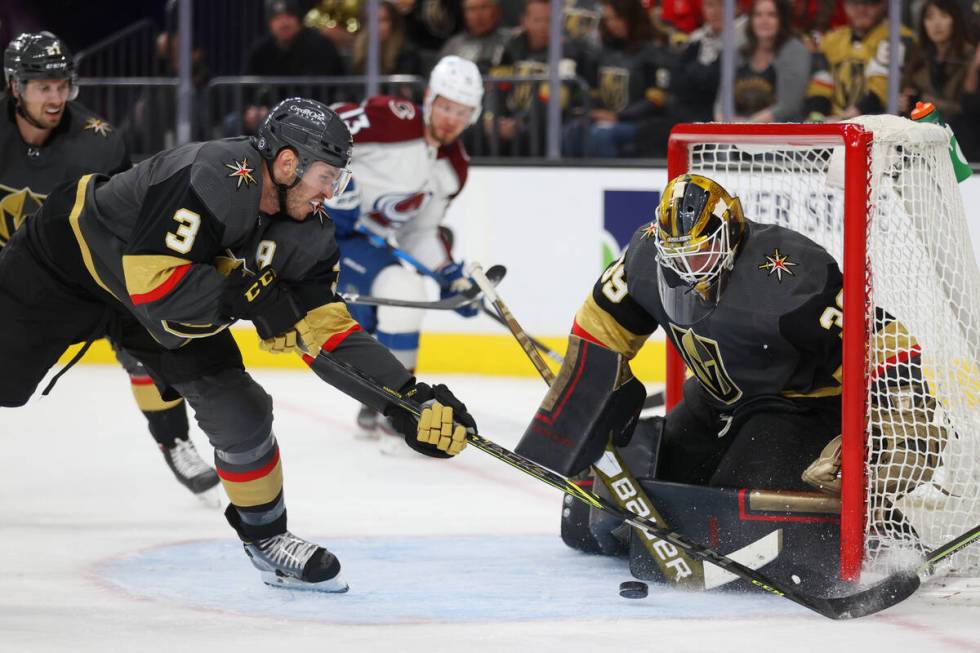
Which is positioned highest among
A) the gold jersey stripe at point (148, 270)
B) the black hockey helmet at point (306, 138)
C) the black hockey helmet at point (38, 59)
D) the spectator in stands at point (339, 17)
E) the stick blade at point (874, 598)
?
the spectator in stands at point (339, 17)

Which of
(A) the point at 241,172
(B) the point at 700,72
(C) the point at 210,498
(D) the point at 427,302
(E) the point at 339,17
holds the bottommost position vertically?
(C) the point at 210,498

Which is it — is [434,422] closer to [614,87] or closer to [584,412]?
[584,412]

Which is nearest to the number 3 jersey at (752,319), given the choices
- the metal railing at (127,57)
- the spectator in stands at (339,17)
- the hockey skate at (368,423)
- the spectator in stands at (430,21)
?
the hockey skate at (368,423)

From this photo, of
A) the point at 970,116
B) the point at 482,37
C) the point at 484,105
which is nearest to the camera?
the point at 970,116

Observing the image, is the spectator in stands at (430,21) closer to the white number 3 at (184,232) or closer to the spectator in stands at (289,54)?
the spectator in stands at (289,54)

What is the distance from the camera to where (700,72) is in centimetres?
598

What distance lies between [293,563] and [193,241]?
0.67 meters

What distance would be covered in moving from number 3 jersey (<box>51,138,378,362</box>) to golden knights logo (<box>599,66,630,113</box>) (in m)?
3.37

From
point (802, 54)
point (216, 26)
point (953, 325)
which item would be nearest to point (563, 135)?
point (802, 54)

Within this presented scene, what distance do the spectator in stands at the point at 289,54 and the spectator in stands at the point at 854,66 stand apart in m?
2.07

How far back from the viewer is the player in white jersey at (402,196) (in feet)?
15.3

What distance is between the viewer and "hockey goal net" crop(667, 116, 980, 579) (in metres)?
2.78

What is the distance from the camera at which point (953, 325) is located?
3.06m

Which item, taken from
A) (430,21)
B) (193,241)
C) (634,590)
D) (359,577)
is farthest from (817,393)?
(430,21)
